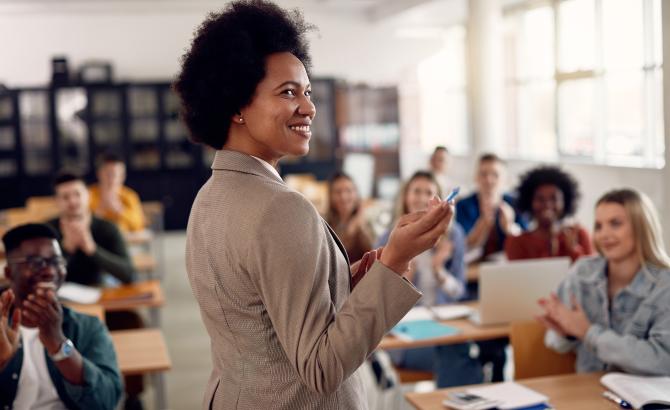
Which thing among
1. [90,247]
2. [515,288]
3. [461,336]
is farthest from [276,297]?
[90,247]

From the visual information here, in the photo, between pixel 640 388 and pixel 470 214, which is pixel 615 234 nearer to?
pixel 640 388

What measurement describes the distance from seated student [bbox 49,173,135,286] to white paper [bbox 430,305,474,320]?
1.88m

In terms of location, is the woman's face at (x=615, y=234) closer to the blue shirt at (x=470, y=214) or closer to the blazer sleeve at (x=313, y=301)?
the blazer sleeve at (x=313, y=301)

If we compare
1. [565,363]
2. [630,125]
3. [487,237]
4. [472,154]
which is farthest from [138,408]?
[472,154]

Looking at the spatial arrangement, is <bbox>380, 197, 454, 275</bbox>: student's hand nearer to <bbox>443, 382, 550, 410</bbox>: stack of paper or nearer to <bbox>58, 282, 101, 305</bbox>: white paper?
<bbox>443, 382, 550, 410</bbox>: stack of paper

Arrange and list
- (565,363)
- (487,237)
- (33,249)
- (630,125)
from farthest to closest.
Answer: (630,125), (487,237), (565,363), (33,249)

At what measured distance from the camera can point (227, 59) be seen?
4.66 feet

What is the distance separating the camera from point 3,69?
1162cm

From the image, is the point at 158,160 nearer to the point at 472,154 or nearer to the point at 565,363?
the point at 472,154

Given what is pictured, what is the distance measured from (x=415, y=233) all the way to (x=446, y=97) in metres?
12.0

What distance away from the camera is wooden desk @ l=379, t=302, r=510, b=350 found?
3.33m

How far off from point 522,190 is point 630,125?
12.4 feet

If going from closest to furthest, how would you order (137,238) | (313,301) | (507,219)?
(313,301) < (507,219) < (137,238)

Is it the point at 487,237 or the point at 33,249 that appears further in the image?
the point at 487,237
